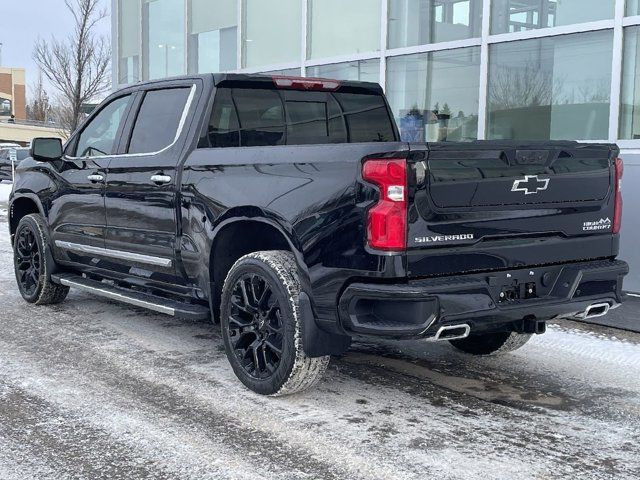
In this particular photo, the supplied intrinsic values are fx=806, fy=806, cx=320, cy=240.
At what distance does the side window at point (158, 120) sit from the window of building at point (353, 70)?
600cm

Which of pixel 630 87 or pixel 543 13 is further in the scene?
→ pixel 543 13

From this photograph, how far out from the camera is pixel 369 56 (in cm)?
1180

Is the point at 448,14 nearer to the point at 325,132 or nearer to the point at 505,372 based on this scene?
the point at 325,132

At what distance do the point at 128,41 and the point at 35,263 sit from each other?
12.4 metres

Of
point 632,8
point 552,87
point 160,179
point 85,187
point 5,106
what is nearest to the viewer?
point 160,179

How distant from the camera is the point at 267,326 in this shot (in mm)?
4523

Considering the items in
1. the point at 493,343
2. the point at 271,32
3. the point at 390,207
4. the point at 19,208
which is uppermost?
the point at 271,32

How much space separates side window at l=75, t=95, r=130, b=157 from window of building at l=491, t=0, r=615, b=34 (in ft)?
17.5

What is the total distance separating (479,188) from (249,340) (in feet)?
5.38

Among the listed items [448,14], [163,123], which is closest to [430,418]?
[163,123]

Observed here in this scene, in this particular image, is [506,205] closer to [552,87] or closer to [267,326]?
[267,326]

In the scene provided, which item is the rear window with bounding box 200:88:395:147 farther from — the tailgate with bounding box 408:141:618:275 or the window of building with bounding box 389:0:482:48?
the window of building with bounding box 389:0:482:48

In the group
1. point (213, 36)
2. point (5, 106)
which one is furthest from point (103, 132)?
point (5, 106)

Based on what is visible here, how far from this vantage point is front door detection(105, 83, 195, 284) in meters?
5.32
